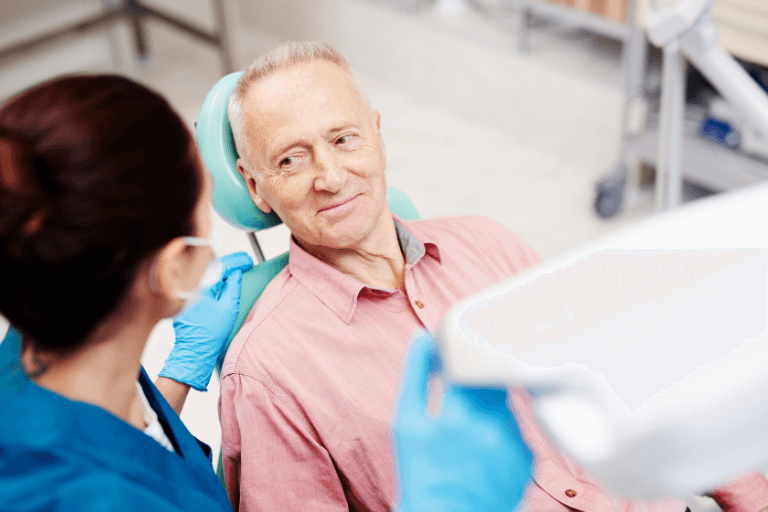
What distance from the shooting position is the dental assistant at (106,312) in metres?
0.68

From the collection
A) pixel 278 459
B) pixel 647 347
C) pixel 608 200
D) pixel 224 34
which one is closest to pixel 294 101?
pixel 278 459

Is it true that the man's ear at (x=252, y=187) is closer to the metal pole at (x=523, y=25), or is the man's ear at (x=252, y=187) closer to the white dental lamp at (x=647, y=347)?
the white dental lamp at (x=647, y=347)

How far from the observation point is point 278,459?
1126 mm

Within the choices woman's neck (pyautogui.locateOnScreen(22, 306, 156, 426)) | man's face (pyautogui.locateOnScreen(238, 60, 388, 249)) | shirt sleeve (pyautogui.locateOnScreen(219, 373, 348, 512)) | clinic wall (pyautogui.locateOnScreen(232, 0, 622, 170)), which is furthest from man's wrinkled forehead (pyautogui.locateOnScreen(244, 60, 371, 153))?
clinic wall (pyautogui.locateOnScreen(232, 0, 622, 170))

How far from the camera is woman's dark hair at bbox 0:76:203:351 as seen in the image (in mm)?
672

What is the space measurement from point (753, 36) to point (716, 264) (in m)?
2.09

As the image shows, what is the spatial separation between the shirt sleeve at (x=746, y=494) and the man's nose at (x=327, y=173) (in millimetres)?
778

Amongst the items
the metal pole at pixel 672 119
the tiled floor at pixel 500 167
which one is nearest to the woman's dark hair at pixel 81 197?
the metal pole at pixel 672 119

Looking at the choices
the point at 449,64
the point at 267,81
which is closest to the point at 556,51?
the point at 449,64

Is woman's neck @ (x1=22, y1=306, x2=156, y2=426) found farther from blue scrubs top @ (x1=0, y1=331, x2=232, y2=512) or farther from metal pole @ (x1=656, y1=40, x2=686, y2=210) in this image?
metal pole @ (x1=656, y1=40, x2=686, y2=210)

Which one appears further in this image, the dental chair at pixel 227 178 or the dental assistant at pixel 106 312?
the dental chair at pixel 227 178

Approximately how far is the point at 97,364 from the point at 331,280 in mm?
500

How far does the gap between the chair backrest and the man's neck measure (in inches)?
4.2

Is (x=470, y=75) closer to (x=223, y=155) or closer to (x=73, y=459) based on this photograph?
(x=223, y=155)
